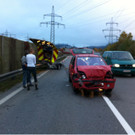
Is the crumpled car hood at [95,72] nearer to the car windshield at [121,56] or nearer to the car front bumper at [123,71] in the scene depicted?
the car front bumper at [123,71]

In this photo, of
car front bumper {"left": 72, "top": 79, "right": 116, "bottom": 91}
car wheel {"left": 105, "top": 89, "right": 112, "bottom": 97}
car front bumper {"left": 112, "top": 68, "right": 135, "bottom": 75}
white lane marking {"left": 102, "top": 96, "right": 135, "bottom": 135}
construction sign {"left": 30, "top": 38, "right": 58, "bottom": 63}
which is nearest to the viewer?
white lane marking {"left": 102, "top": 96, "right": 135, "bottom": 135}

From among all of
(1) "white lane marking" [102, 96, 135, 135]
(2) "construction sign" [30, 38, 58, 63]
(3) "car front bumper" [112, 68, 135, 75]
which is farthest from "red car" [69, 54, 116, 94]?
(2) "construction sign" [30, 38, 58, 63]

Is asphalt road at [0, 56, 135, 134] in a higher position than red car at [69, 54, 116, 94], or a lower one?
lower

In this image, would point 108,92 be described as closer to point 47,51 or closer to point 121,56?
point 121,56

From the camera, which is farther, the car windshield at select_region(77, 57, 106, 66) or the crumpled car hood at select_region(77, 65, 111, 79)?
the car windshield at select_region(77, 57, 106, 66)

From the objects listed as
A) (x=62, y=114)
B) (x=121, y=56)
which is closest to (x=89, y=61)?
(x=62, y=114)

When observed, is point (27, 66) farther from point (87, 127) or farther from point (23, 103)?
point (87, 127)

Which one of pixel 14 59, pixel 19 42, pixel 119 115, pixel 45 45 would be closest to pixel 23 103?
pixel 119 115

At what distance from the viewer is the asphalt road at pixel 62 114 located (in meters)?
3.74

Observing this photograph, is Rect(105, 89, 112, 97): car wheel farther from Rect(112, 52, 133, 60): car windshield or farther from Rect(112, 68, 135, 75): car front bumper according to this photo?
Rect(112, 52, 133, 60): car windshield

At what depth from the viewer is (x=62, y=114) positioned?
4625 mm

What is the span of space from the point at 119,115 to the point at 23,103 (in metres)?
2.94

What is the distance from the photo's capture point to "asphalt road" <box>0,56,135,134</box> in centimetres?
374

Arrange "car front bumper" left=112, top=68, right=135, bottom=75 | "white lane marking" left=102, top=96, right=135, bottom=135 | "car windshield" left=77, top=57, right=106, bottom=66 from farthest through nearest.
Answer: "car front bumper" left=112, top=68, right=135, bottom=75, "car windshield" left=77, top=57, right=106, bottom=66, "white lane marking" left=102, top=96, right=135, bottom=135
